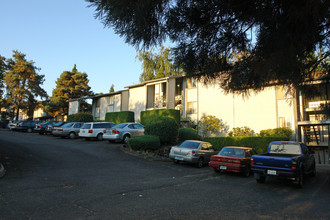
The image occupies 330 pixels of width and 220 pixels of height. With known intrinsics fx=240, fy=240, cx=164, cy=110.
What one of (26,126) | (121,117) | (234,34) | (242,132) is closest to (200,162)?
(234,34)

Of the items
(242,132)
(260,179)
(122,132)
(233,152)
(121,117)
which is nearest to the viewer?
(260,179)

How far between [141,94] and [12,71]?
31.2m

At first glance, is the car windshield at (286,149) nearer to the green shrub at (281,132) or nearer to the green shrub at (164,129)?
the green shrub at (164,129)

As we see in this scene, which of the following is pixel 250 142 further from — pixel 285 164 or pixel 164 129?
pixel 285 164

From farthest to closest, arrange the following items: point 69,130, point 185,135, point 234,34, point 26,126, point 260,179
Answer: point 26,126 → point 69,130 → point 185,135 → point 260,179 → point 234,34

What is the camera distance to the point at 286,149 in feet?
33.7

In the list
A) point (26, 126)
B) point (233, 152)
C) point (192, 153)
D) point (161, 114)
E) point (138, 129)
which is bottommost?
point (192, 153)

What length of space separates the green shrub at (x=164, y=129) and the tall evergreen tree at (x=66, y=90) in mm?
33082

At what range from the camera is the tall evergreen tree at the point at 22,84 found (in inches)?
1852

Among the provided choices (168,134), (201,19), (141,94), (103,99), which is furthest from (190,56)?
(103,99)

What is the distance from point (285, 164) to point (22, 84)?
52.4 metres

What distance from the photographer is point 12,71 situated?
47344 millimetres

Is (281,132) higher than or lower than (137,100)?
lower

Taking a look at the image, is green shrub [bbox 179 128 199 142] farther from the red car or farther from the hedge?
the red car
